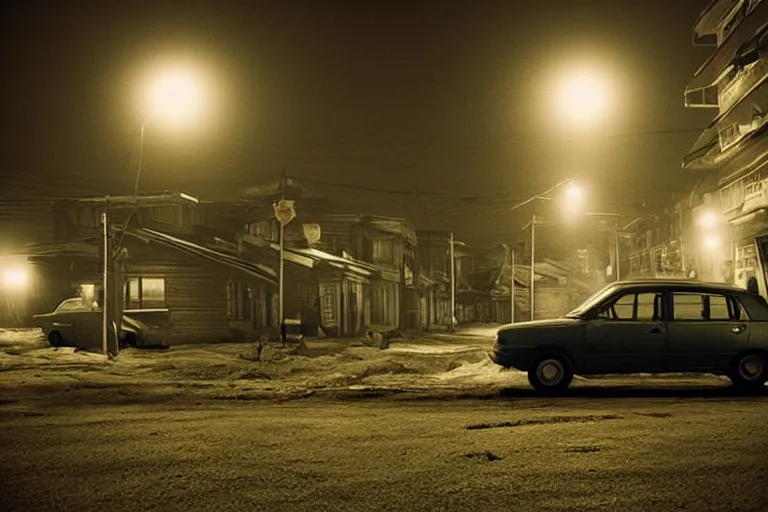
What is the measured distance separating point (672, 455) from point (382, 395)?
5.21 m

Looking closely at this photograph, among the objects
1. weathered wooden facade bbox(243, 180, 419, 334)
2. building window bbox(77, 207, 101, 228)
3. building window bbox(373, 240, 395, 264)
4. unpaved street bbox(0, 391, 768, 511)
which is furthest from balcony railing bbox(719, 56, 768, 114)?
building window bbox(77, 207, 101, 228)

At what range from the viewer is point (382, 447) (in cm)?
591

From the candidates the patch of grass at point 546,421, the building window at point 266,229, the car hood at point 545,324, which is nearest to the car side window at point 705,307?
the car hood at point 545,324

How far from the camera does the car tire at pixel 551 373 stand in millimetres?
9844

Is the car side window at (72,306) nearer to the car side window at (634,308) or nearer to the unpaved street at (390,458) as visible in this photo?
the unpaved street at (390,458)

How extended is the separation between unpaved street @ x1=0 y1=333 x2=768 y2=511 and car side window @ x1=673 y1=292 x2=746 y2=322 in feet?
4.11

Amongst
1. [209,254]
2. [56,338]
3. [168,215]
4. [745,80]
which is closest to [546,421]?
[745,80]

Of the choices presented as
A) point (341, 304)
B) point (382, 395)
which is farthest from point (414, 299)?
point (382, 395)

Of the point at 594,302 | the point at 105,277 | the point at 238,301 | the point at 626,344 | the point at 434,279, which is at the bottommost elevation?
the point at 626,344

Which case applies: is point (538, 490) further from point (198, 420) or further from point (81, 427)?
point (81, 427)

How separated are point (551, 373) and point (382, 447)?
4824 millimetres

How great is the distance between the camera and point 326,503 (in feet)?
14.0

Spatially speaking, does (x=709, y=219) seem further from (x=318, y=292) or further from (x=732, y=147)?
(x=318, y=292)

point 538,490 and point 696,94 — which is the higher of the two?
point 696,94
